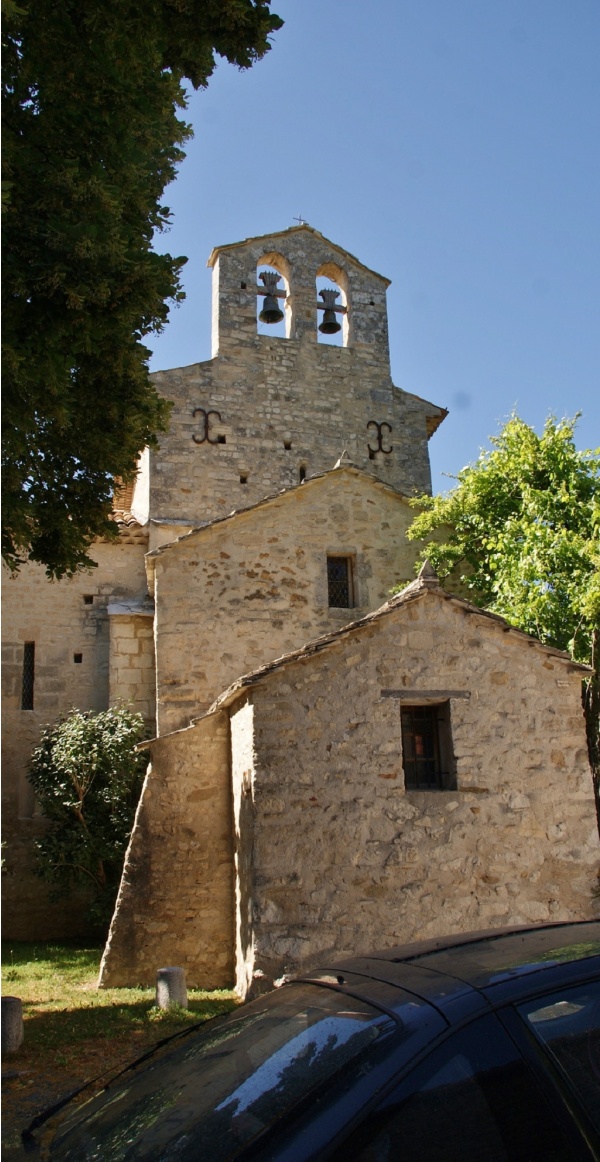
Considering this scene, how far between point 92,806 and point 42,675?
9.21 feet

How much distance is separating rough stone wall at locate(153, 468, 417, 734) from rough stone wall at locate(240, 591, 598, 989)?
10.2 feet

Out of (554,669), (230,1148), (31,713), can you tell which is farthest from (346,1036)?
(31,713)

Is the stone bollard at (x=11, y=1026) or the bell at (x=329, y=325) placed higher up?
the bell at (x=329, y=325)

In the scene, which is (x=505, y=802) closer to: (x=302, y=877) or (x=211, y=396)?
(x=302, y=877)

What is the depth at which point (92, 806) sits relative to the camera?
11883 mm

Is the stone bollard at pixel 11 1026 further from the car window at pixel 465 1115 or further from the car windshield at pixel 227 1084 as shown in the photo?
the car window at pixel 465 1115

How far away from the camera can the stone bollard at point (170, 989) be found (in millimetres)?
7867

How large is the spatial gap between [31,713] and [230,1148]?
12119mm

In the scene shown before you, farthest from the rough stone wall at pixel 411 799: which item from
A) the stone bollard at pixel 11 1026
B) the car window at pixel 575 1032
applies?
the car window at pixel 575 1032

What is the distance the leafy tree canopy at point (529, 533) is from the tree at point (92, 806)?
545cm

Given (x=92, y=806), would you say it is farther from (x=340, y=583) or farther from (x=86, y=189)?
(x=86, y=189)

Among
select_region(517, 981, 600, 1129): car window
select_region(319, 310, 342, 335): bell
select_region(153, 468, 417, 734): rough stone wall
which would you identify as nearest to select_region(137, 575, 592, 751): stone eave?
select_region(153, 468, 417, 734): rough stone wall

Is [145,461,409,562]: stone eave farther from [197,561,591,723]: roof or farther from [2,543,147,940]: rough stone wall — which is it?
[197,561,591,723]: roof

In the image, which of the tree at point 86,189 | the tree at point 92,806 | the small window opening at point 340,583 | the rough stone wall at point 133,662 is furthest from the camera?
the rough stone wall at point 133,662
